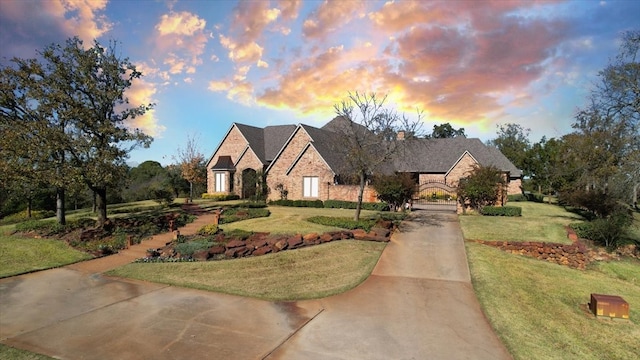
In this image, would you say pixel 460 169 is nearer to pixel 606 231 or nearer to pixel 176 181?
pixel 606 231

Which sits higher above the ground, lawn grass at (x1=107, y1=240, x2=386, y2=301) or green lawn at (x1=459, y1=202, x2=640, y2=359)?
lawn grass at (x1=107, y1=240, x2=386, y2=301)

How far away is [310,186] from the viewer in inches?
1350

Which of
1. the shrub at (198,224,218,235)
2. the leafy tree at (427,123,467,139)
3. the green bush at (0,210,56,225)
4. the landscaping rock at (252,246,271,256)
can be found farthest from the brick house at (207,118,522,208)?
the leafy tree at (427,123,467,139)

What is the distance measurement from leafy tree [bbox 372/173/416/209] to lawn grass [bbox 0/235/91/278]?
19007mm

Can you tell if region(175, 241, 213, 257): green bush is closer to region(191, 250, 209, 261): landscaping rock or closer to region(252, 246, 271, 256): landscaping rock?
region(191, 250, 209, 261): landscaping rock

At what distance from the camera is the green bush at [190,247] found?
14.9 metres

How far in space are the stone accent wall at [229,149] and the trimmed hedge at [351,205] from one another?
15.7 meters

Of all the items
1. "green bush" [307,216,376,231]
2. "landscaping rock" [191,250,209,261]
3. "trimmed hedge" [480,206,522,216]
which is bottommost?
"landscaping rock" [191,250,209,261]

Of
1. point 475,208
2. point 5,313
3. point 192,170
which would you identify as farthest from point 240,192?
point 5,313

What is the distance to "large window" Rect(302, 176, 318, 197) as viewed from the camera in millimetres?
34003

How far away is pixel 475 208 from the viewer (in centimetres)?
2623

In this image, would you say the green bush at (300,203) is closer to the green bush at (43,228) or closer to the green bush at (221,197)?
the green bush at (221,197)

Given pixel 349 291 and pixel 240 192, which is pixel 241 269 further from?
pixel 240 192

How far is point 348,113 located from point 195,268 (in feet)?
40.6
